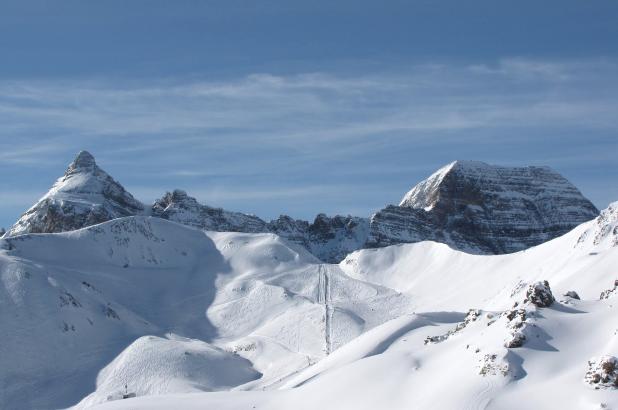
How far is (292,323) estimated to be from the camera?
323 feet

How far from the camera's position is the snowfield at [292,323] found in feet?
104

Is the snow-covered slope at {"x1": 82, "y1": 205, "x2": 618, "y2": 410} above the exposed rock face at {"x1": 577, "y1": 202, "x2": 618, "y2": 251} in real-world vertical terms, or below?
below

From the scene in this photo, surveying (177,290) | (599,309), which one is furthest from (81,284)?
(599,309)

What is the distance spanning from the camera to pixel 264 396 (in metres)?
36.5

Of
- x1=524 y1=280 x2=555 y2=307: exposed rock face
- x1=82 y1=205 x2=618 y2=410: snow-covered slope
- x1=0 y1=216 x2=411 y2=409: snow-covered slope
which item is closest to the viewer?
x1=82 y1=205 x2=618 y2=410: snow-covered slope

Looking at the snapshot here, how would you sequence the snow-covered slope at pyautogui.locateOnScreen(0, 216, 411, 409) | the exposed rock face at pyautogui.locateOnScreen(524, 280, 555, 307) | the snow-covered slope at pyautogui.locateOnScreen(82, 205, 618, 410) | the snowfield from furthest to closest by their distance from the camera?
the snow-covered slope at pyautogui.locateOnScreen(0, 216, 411, 409) < the exposed rock face at pyautogui.locateOnScreen(524, 280, 555, 307) < the snowfield < the snow-covered slope at pyautogui.locateOnScreen(82, 205, 618, 410)

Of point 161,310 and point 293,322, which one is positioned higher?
point 161,310

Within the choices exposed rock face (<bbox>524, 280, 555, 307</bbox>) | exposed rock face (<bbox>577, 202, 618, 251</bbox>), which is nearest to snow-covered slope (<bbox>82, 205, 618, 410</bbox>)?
exposed rock face (<bbox>524, 280, 555, 307</bbox>)

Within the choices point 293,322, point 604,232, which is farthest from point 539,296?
point 293,322

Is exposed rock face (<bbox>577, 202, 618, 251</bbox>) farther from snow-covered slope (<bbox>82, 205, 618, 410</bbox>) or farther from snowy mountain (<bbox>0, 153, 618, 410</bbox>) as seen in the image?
snow-covered slope (<bbox>82, 205, 618, 410</bbox>)

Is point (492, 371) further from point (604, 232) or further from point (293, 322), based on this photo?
point (293, 322)

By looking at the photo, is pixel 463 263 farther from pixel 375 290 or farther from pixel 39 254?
pixel 39 254

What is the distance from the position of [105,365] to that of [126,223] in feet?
168

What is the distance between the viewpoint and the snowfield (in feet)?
104
